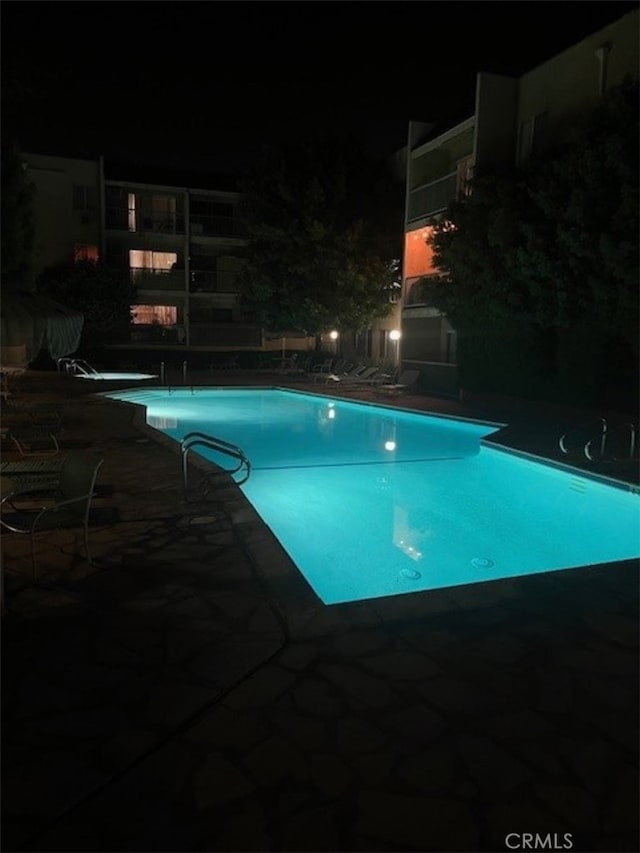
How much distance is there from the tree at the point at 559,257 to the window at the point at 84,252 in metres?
19.3

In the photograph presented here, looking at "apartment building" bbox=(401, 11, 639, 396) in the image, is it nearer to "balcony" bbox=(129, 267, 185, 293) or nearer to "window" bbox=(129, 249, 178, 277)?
"balcony" bbox=(129, 267, 185, 293)

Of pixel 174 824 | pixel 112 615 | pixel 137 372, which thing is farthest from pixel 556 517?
pixel 137 372

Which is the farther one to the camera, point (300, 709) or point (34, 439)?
point (34, 439)

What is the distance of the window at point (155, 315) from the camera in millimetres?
31766

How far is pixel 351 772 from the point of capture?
271 cm

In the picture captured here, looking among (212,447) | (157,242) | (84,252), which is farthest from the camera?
(157,242)

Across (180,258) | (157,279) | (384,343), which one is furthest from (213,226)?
(384,343)

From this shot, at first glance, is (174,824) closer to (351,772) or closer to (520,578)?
(351,772)

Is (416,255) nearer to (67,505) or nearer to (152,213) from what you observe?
(152,213)

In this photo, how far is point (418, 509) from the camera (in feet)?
29.6

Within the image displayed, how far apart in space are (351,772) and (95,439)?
8.95 metres

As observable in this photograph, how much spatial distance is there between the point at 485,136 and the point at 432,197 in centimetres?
348

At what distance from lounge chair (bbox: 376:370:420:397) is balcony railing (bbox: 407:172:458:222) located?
5.86 m

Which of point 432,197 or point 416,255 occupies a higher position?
point 432,197
